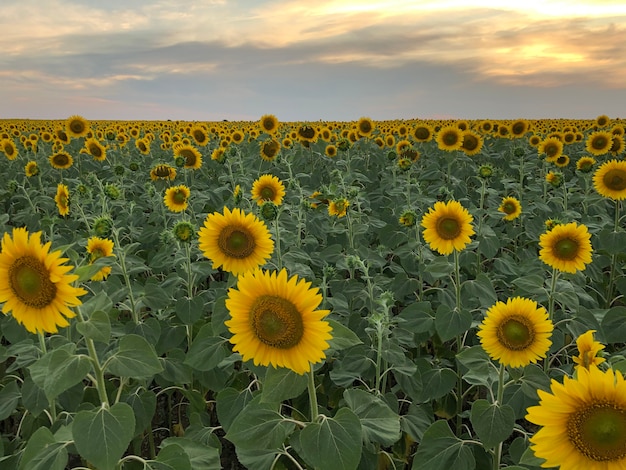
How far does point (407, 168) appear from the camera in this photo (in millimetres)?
6906

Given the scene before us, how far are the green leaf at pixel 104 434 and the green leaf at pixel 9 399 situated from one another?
49.6 inches

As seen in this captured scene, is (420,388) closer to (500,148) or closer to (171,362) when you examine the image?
(171,362)

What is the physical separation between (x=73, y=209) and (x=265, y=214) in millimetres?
4718

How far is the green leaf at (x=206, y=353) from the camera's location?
2871 millimetres

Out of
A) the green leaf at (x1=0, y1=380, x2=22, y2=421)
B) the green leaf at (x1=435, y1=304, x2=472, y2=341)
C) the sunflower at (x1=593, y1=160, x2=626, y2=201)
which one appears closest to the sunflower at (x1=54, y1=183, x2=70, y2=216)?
the green leaf at (x1=0, y1=380, x2=22, y2=421)

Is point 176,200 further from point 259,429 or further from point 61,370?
point 259,429

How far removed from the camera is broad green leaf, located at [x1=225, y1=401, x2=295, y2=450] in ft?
6.21

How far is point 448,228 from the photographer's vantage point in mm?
3770

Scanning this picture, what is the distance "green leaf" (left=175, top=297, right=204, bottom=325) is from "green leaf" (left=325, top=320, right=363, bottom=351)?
1.74 meters

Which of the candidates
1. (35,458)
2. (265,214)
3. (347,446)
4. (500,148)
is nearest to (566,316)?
(265,214)

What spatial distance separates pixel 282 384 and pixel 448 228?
2.25 meters

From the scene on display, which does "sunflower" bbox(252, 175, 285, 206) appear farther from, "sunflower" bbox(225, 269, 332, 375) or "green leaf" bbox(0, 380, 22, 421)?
"sunflower" bbox(225, 269, 332, 375)

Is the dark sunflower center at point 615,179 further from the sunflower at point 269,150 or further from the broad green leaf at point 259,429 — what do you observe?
the sunflower at point 269,150

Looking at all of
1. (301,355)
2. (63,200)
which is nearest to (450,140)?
(63,200)
